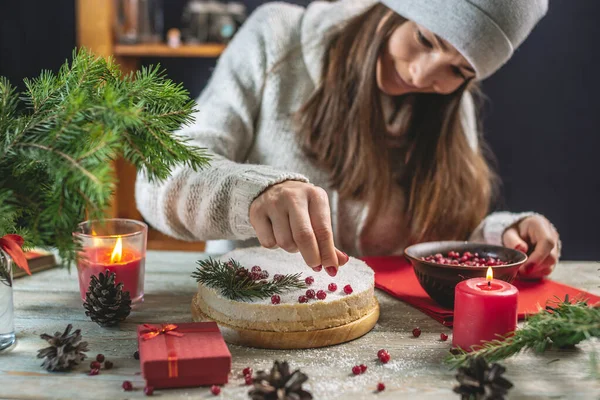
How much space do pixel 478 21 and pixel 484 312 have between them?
0.71 metres

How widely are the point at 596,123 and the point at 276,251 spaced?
2106 mm

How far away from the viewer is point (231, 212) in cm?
116

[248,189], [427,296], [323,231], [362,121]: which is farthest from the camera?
[362,121]

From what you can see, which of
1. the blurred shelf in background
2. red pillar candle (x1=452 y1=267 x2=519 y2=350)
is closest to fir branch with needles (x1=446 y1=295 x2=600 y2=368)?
red pillar candle (x1=452 y1=267 x2=519 y2=350)

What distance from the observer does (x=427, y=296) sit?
1200 mm

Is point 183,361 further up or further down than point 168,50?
further down

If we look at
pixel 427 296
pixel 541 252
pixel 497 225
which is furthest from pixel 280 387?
pixel 497 225

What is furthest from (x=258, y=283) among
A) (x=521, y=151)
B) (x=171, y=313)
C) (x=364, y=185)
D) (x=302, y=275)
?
(x=521, y=151)

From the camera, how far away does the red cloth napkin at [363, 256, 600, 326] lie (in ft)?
3.67

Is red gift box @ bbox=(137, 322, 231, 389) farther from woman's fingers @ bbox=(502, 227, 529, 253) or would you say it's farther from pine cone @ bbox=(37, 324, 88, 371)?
woman's fingers @ bbox=(502, 227, 529, 253)

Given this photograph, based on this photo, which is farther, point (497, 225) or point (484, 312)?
point (497, 225)

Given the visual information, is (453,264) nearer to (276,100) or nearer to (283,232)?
(283,232)

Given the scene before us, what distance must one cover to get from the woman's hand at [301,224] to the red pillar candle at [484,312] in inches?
8.2

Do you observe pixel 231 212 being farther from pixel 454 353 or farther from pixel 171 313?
pixel 454 353
